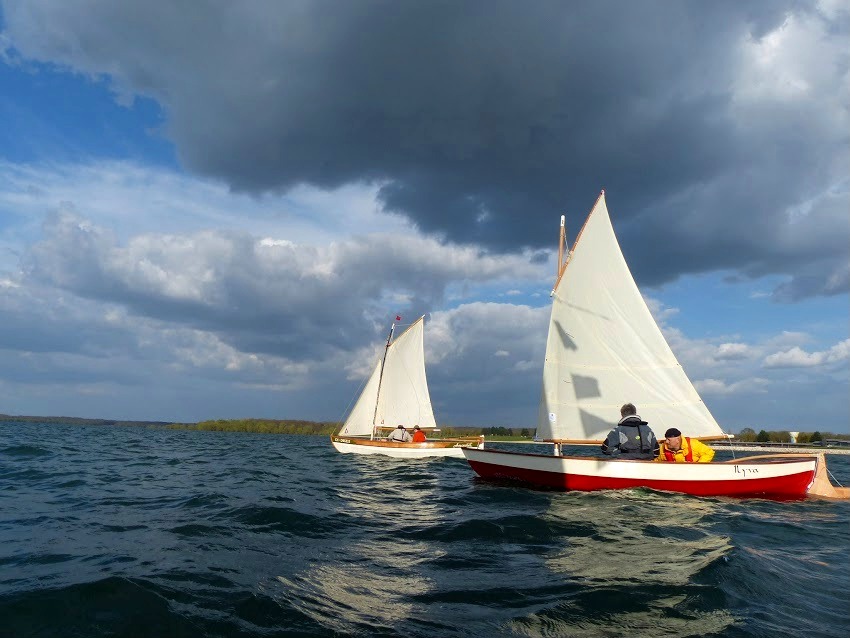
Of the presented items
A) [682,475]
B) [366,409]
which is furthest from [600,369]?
[366,409]

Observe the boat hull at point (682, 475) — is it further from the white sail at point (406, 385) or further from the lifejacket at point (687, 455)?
the white sail at point (406, 385)

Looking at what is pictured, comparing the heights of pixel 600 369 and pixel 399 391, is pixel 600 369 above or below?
below

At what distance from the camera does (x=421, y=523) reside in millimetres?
12836

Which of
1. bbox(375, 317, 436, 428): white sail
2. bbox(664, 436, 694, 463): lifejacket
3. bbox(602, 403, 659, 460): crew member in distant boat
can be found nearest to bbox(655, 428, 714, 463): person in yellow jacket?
bbox(664, 436, 694, 463): lifejacket

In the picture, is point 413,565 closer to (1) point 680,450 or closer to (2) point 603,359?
(1) point 680,450

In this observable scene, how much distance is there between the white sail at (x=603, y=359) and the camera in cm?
2136

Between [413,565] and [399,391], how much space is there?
121ft

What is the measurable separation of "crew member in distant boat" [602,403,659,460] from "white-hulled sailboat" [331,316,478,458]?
27.6 meters

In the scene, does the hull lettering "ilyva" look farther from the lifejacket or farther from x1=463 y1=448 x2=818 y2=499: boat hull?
the lifejacket

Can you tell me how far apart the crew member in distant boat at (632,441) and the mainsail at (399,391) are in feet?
90.6

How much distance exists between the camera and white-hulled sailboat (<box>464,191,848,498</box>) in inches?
834

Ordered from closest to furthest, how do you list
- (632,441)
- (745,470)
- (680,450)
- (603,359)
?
(745,470) < (632,441) < (680,450) < (603,359)

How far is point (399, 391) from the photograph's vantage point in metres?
45.6

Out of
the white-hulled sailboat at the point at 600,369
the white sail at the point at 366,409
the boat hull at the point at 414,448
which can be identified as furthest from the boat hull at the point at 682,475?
the white sail at the point at 366,409
